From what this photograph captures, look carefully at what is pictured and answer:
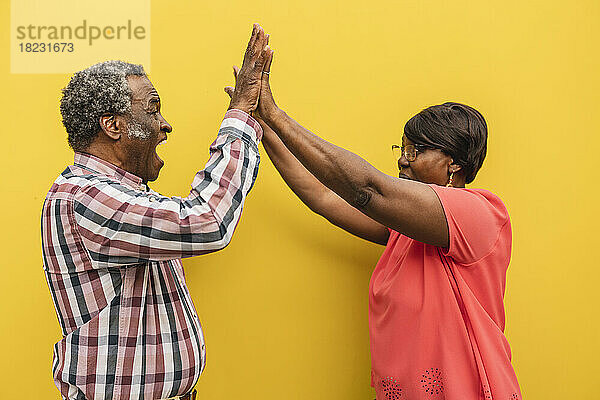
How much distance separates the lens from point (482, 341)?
1.55 meters

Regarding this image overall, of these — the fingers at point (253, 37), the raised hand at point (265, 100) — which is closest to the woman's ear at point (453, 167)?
the raised hand at point (265, 100)

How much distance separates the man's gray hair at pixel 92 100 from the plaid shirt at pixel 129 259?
70 mm

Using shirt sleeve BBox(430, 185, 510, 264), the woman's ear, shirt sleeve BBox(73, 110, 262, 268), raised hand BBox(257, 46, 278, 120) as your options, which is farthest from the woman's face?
shirt sleeve BBox(73, 110, 262, 268)

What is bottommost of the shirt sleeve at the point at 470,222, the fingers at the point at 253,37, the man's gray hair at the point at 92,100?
the shirt sleeve at the point at 470,222

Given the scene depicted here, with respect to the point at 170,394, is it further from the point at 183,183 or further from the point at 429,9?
the point at 429,9

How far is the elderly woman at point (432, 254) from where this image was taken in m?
1.43

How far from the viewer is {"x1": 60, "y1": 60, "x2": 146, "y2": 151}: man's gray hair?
1426 mm

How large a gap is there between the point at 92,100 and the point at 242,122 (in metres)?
0.38

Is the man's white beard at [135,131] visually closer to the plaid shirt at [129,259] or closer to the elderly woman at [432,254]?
the plaid shirt at [129,259]

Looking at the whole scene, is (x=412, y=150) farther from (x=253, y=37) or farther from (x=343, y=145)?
(x=253, y=37)

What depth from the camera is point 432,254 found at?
1.59m

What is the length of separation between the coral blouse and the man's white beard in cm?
76


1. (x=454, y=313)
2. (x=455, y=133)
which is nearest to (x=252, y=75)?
(x=455, y=133)

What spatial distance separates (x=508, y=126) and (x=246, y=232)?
3.23 ft
